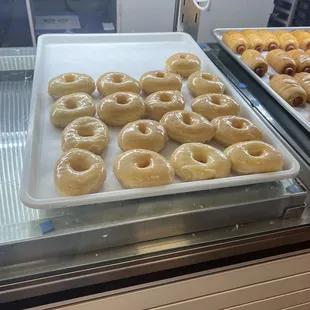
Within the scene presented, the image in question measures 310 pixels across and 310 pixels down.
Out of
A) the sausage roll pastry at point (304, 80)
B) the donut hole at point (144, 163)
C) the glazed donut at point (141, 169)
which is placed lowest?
the sausage roll pastry at point (304, 80)

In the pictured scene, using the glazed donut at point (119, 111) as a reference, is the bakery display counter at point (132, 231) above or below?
below

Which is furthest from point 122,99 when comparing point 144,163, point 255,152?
point 255,152

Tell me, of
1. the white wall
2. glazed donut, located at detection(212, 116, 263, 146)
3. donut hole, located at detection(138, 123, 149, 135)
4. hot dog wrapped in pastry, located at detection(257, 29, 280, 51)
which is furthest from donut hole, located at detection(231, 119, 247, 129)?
the white wall

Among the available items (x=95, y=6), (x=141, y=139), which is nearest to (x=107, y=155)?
(x=141, y=139)

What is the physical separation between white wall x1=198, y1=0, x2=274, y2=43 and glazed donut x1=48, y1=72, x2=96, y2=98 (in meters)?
0.84

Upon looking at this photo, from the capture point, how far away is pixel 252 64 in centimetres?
120

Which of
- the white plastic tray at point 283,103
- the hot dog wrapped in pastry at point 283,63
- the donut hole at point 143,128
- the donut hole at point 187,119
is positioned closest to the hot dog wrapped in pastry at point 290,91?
the white plastic tray at point 283,103

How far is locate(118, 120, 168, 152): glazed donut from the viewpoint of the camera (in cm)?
82

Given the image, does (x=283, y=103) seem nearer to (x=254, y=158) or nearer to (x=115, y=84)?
(x=254, y=158)

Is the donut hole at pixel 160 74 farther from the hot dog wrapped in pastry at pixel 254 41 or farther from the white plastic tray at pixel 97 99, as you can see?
the hot dog wrapped in pastry at pixel 254 41

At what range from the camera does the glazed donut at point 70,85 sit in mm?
984

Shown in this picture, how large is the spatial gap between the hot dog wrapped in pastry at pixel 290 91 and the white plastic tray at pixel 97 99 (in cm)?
14

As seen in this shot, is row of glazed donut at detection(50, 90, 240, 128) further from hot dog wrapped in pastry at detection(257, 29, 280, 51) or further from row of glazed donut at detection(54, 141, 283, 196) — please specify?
hot dog wrapped in pastry at detection(257, 29, 280, 51)

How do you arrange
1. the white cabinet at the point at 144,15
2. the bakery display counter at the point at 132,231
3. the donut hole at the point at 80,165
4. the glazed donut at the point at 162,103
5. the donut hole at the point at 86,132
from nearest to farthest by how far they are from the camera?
the bakery display counter at the point at 132,231
the donut hole at the point at 80,165
the donut hole at the point at 86,132
the glazed donut at the point at 162,103
the white cabinet at the point at 144,15
